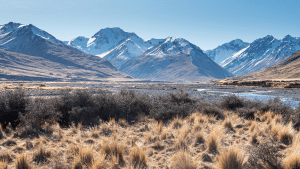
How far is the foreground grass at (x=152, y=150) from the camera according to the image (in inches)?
160

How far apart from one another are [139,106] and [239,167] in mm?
7501

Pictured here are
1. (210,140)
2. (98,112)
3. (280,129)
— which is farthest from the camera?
(98,112)

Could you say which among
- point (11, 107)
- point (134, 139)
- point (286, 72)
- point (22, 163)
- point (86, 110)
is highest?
point (286, 72)

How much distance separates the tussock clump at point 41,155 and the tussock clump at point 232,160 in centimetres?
434

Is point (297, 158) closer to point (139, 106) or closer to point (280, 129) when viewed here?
point (280, 129)

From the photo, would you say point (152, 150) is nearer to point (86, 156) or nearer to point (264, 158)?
point (86, 156)

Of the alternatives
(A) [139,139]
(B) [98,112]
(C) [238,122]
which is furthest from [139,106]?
(C) [238,122]

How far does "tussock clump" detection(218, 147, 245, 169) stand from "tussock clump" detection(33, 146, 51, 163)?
4.34m

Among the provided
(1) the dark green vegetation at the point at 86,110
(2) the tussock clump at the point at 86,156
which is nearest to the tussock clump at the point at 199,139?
(1) the dark green vegetation at the point at 86,110

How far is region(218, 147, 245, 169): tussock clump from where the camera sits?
13.3 feet

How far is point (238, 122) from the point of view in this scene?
27.3 feet

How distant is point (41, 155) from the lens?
470 centimetres

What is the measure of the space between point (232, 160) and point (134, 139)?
333 centimetres

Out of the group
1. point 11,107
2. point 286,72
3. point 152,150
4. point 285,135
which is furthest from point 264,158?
point 286,72
